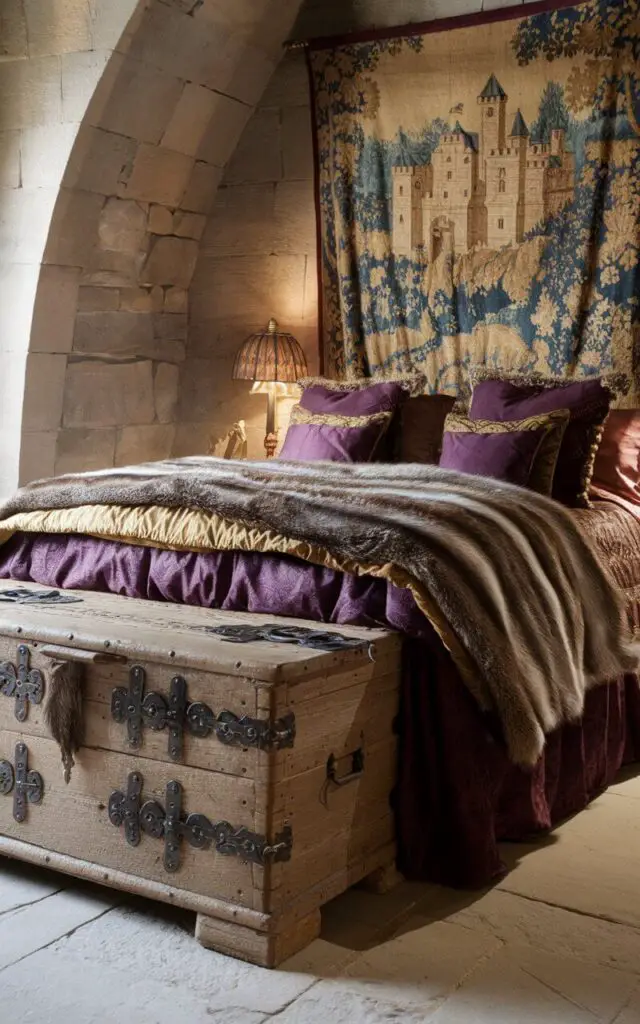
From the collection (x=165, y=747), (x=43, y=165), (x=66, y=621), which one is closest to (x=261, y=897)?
(x=165, y=747)

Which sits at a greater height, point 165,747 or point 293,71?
point 293,71

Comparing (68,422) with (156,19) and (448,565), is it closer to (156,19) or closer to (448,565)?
(156,19)

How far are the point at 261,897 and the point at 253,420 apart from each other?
3421 mm

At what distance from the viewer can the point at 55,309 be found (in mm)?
4492

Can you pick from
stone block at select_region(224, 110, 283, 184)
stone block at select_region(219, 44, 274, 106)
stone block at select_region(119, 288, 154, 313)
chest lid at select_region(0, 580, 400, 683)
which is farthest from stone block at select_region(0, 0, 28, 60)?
chest lid at select_region(0, 580, 400, 683)

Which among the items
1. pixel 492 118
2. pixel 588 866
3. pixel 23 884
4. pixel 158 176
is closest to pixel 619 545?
pixel 588 866

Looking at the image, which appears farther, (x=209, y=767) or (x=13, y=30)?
(x=13, y=30)

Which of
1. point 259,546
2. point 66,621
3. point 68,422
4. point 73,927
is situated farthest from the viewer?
point 68,422

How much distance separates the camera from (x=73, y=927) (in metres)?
2.23

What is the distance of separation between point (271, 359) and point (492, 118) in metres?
1.29

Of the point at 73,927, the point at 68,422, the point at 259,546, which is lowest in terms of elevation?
the point at 73,927

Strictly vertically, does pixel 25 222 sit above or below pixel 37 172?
below

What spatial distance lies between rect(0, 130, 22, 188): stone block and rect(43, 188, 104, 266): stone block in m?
0.23

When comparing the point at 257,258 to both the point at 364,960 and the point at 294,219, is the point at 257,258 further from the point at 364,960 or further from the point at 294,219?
the point at 364,960
